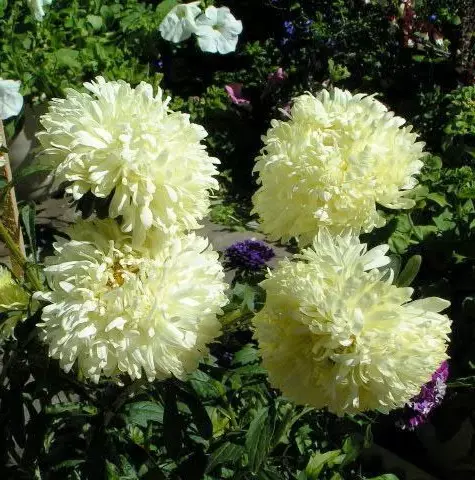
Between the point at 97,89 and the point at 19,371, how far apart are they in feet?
1.88

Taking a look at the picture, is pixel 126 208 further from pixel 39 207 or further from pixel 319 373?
Answer: pixel 39 207

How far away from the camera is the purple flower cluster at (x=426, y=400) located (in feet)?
5.90

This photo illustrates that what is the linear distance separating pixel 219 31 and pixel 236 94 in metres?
0.48

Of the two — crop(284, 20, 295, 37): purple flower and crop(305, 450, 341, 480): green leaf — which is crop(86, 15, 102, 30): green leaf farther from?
crop(305, 450, 341, 480): green leaf

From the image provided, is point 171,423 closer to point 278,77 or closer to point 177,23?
point 177,23

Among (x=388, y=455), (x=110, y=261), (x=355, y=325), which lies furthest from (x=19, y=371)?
(x=388, y=455)

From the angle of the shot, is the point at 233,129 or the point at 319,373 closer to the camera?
the point at 319,373

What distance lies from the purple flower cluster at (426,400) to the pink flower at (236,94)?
107 inches

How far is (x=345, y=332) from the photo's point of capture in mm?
939

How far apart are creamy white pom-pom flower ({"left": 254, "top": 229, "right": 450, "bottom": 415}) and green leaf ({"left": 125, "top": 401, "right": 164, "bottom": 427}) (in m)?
0.52

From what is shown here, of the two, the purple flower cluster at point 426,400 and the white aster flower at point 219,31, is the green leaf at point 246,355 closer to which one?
the purple flower cluster at point 426,400

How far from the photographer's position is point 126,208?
985 mm

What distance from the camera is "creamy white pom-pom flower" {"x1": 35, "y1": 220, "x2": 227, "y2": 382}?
3.25 feet

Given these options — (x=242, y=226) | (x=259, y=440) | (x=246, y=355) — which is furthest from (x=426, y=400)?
(x=242, y=226)
